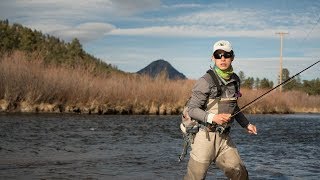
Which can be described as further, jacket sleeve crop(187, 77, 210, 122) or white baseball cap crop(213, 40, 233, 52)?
white baseball cap crop(213, 40, 233, 52)

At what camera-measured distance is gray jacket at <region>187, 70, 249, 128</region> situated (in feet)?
18.5

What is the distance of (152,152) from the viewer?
42.4ft

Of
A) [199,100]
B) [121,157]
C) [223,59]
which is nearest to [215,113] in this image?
[199,100]

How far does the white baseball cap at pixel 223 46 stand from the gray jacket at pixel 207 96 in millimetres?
351

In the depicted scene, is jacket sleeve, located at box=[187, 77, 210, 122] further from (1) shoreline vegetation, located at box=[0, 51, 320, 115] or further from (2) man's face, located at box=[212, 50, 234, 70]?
(1) shoreline vegetation, located at box=[0, 51, 320, 115]

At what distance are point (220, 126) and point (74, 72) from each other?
33.4m

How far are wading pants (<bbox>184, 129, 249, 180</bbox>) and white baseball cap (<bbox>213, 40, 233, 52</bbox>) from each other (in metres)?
1.03

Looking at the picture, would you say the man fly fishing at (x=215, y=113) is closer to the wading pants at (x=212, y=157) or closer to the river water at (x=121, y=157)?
the wading pants at (x=212, y=157)

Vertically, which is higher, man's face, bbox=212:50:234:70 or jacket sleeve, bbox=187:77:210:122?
man's face, bbox=212:50:234:70

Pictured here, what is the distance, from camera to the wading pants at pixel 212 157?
5.75 metres

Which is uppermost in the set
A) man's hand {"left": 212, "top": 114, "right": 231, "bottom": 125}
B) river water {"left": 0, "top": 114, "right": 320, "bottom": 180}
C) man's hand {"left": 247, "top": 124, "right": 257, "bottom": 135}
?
man's hand {"left": 212, "top": 114, "right": 231, "bottom": 125}

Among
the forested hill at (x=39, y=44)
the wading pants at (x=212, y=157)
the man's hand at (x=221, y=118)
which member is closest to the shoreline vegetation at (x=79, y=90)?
the wading pants at (x=212, y=157)

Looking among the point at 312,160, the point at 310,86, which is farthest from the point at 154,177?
the point at 310,86

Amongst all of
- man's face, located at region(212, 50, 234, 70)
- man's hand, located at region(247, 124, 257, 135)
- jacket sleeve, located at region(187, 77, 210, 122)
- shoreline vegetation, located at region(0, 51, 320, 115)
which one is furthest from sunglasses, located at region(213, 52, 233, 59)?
shoreline vegetation, located at region(0, 51, 320, 115)
